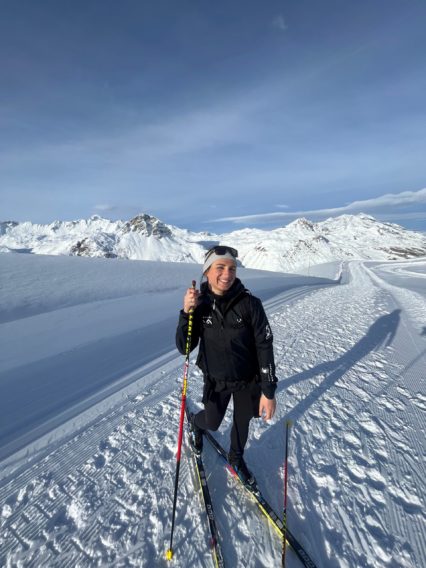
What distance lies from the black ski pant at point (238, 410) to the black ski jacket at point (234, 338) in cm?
11

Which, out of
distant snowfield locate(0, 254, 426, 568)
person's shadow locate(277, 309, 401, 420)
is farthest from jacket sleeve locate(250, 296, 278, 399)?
person's shadow locate(277, 309, 401, 420)

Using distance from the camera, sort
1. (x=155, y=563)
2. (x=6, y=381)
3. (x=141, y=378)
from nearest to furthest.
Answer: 1. (x=155, y=563)
2. (x=6, y=381)
3. (x=141, y=378)

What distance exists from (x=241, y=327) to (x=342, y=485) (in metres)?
2.12

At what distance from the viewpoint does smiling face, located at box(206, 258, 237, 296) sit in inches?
98.7

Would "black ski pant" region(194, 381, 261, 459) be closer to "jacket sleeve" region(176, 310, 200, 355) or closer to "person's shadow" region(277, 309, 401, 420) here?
"jacket sleeve" region(176, 310, 200, 355)

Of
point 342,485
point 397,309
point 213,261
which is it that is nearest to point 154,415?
point 342,485

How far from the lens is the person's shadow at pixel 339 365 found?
15.0ft

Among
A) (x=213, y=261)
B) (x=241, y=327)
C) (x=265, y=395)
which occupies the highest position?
(x=213, y=261)

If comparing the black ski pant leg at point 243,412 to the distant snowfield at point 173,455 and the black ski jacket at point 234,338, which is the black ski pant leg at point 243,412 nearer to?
the black ski jacket at point 234,338

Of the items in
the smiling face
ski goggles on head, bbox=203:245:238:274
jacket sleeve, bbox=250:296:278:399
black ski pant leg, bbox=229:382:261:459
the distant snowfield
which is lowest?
the distant snowfield

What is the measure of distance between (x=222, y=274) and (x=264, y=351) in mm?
812

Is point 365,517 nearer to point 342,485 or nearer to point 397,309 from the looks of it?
point 342,485

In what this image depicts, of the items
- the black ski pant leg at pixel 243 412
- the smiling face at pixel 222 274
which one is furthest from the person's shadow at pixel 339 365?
the smiling face at pixel 222 274

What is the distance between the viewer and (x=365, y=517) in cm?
261
